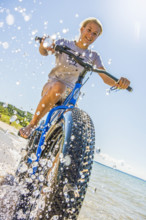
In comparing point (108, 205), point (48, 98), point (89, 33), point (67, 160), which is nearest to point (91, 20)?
point (89, 33)

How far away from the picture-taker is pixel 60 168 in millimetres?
1366

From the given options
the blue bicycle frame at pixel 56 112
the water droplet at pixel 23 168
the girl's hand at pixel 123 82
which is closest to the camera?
the blue bicycle frame at pixel 56 112

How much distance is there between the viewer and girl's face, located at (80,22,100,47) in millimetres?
2619

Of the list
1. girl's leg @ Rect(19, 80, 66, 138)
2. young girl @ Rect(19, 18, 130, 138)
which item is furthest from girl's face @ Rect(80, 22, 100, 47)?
girl's leg @ Rect(19, 80, 66, 138)

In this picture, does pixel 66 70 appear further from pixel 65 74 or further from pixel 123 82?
pixel 123 82

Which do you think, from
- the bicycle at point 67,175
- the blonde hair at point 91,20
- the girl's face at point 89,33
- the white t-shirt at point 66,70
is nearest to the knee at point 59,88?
the white t-shirt at point 66,70

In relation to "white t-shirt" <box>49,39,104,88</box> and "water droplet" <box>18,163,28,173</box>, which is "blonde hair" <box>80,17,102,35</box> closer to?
"white t-shirt" <box>49,39,104,88</box>

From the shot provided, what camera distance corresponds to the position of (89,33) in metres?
2.66

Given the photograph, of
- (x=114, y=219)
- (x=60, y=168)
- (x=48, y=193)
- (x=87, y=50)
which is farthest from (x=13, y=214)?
(x=114, y=219)

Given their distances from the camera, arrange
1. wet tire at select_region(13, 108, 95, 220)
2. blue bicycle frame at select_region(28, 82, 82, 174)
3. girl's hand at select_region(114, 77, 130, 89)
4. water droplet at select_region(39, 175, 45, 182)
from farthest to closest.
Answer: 1. girl's hand at select_region(114, 77, 130, 89)
2. blue bicycle frame at select_region(28, 82, 82, 174)
3. water droplet at select_region(39, 175, 45, 182)
4. wet tire at select_region(13, 108, 95, 220)

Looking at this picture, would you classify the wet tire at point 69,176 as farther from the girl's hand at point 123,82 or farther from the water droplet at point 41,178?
the girl's hand at point 123,82

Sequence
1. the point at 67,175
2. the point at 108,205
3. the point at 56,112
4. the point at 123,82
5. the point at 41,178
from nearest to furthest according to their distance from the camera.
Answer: the point at 67,175 → the point at 41,178 → the point at 56,112 → the point at 123,82 → the point at 108,205

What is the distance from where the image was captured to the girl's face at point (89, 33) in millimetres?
2619

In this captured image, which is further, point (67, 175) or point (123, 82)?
point (123, 82)
